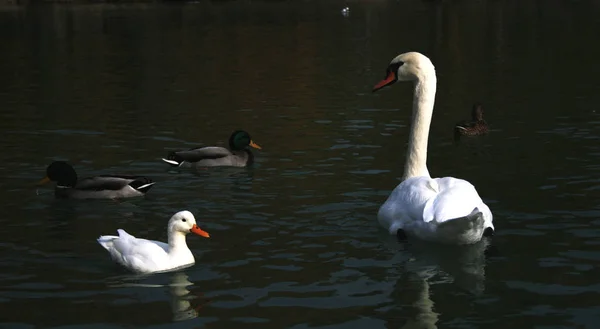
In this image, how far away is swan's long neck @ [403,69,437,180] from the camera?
13.4 m

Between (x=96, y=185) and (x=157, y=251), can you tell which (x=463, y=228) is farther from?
(x=96, y=185)

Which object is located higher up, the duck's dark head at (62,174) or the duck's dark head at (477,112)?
the duck's dark head at (477,112)

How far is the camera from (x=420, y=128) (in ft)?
44.6

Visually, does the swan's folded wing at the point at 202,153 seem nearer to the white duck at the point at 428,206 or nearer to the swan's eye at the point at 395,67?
the swan's eye at the point at 395,67

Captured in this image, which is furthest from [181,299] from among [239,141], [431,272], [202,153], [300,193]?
[239,141]

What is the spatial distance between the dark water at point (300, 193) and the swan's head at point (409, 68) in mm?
1785

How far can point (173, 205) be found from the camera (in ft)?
49.5

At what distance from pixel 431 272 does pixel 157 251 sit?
9.25ft

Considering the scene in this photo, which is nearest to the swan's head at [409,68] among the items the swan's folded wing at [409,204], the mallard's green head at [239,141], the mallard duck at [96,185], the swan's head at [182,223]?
the swan's folded wing at [409,204]

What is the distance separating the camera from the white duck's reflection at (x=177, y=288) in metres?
9.95

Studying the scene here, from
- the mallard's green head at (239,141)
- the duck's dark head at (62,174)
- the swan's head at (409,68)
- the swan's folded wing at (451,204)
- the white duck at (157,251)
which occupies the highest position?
the swan's head at (409,68)

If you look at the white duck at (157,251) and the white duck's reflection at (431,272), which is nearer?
the white duck's reflection at (431,272)

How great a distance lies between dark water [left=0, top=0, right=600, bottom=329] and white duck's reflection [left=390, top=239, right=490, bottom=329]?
3cm

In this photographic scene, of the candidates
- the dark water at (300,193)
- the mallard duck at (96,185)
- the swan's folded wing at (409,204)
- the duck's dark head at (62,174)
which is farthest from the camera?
the duck's dark head at (62,174)
